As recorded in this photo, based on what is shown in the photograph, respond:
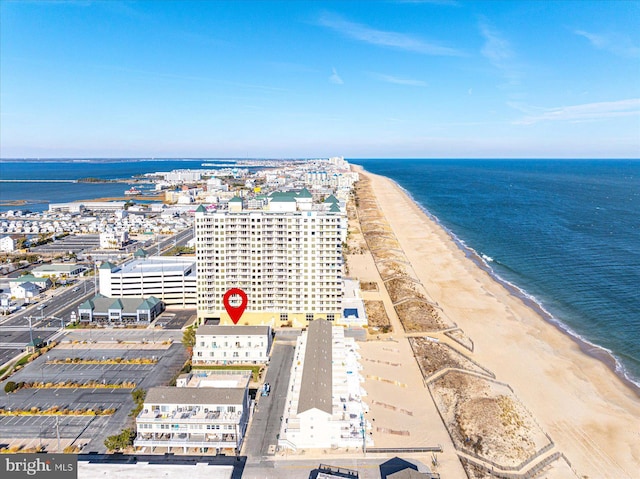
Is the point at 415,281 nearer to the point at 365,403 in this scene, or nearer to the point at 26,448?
the point at 365,403

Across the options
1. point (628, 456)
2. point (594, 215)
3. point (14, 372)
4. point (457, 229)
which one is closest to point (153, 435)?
point (14, 372)

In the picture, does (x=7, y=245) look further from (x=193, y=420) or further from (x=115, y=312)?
(x=193, y=420)

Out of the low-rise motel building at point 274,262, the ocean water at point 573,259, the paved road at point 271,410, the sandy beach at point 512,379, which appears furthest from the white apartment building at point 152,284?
the ocean water at point 573,259

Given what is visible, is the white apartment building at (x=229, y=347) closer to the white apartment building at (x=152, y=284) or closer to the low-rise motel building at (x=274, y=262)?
the low-rise motel building at (x=274, y=262)

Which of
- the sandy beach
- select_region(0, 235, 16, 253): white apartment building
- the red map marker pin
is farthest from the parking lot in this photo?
select_region(0, 235, 16, 253): white apartment building

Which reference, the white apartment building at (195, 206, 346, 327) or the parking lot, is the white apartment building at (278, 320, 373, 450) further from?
the parking lot

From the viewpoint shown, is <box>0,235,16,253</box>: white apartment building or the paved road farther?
<box>0,235,16,253</box>: white apartment building
